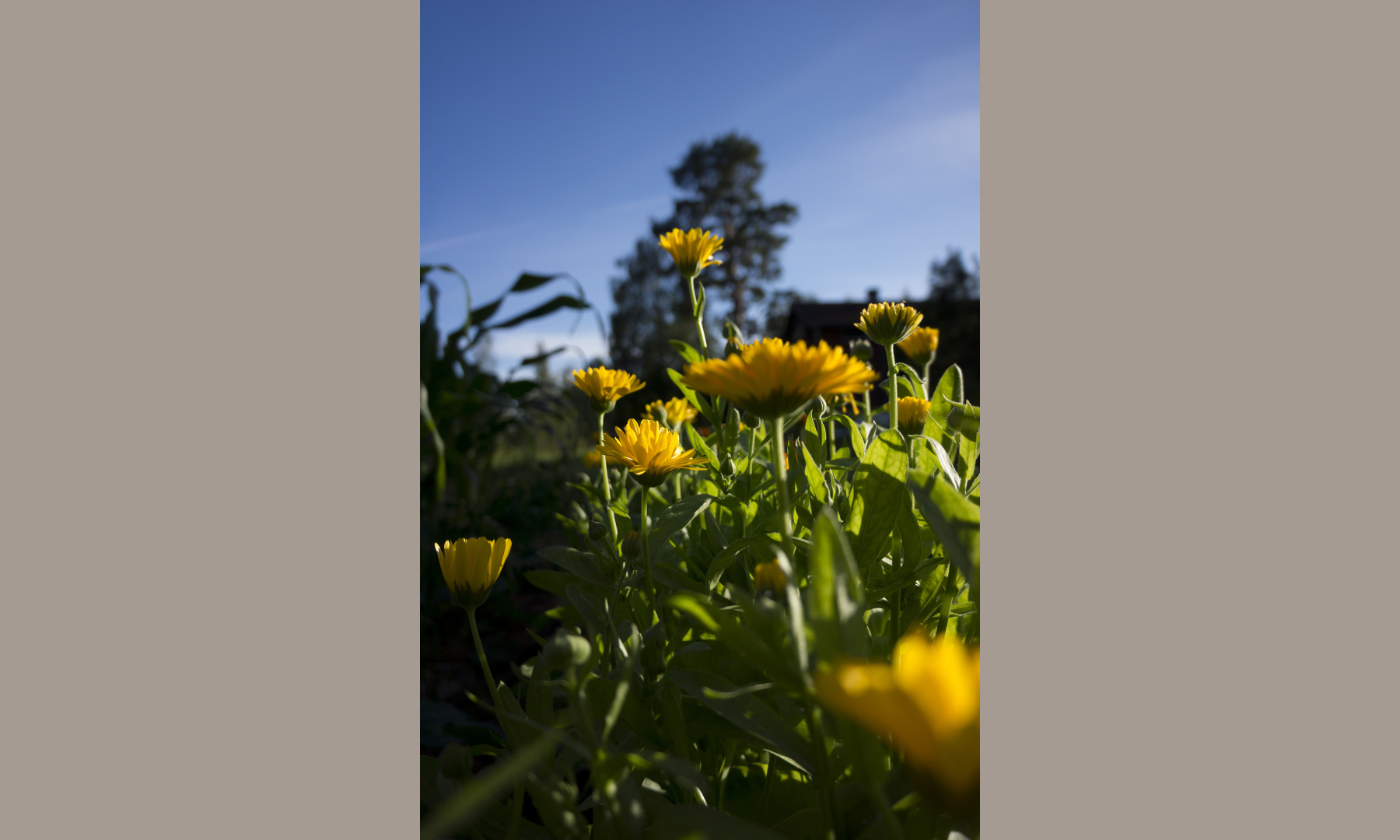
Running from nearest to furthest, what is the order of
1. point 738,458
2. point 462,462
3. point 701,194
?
point 738,458, point 462,462, point 701,194

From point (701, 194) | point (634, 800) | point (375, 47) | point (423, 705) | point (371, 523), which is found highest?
point (701, 194)

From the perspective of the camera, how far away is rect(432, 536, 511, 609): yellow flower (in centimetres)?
36

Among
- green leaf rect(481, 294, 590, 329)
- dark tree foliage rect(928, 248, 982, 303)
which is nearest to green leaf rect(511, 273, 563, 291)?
green leaf rect(481, 294, 590, 329)

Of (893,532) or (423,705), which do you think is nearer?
(893,532)

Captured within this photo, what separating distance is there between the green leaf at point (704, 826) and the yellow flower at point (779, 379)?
144 millimetres

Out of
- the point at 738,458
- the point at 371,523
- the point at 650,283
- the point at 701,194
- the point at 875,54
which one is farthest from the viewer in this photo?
the point at 650,283

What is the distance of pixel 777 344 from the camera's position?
0.29 meters

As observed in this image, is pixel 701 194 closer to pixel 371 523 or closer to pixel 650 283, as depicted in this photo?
pixel 650 283

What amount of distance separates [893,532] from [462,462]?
1.21 meters

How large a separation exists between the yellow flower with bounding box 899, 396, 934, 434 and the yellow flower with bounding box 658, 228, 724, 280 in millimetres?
Answer: 187

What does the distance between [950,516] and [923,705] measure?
0.10 m

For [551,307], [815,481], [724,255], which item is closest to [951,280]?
[551,307]

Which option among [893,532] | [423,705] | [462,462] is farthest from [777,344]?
[462,462]

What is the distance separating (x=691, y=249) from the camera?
1.78 feet
